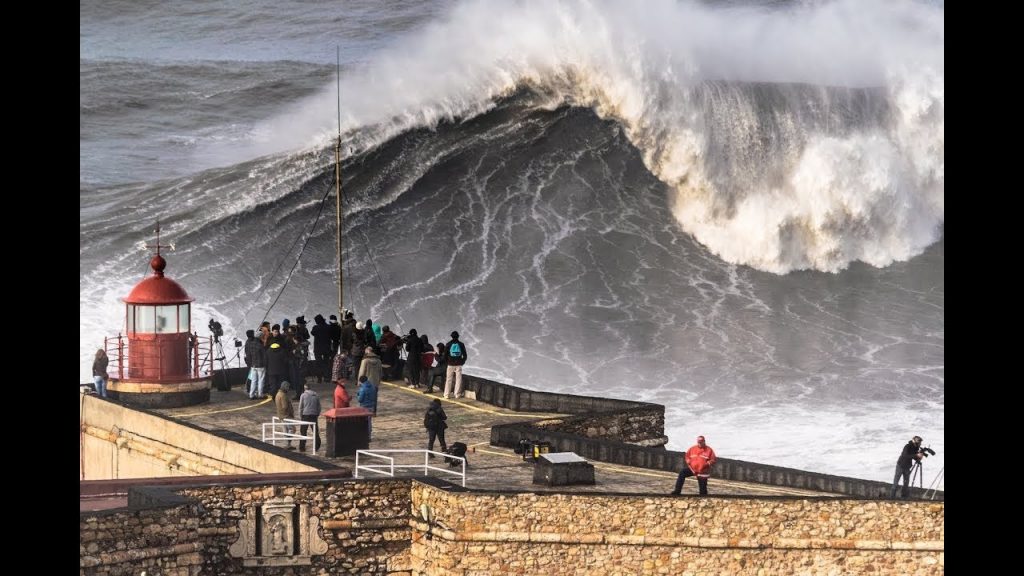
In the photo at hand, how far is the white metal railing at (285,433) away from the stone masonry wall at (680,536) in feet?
10.5

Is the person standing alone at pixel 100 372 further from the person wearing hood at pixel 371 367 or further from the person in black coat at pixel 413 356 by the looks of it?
the person in black coat at pixel 413 356

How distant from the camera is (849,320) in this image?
41.6 meters

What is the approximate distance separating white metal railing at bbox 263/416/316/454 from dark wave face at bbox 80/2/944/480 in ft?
42.9

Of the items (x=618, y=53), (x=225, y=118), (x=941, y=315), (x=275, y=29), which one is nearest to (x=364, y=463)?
(x=941, y=315)

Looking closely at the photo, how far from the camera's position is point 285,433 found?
72.1 ft

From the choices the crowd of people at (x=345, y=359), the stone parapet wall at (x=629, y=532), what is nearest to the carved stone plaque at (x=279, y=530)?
the stone parapet wall at (x=629, y=532)

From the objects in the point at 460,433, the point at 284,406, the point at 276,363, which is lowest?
the point at 460,433

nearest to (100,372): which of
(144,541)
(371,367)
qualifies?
(371,367)

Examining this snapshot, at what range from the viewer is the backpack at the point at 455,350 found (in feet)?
81.6

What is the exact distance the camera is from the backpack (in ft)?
81.6

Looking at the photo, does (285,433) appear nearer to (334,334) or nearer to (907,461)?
(334,334)

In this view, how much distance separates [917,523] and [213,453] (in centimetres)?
764

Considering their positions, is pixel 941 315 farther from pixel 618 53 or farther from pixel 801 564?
pixel 801 564

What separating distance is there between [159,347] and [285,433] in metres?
3.59
